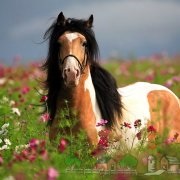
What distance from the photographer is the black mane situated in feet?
26.2

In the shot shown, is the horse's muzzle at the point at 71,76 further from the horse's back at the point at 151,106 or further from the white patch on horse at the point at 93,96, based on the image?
the horse's back at the point at 151,106

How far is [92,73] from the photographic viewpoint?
829 centimetres

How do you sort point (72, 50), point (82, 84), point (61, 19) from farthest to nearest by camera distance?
point (61, 19), point (82, 84), point (72, 50)

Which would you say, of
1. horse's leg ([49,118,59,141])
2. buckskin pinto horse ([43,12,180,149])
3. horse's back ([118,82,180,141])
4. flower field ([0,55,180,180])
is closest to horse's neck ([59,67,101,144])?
buckskin pinto horse ([43,12,180,149])

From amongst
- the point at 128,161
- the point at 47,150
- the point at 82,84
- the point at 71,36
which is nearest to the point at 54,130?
the point at 82,84

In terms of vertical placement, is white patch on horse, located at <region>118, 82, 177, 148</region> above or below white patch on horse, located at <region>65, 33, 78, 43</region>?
below

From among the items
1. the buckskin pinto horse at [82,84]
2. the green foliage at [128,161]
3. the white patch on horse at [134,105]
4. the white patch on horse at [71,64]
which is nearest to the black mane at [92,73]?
the buckskin pinto horse at [82,84]

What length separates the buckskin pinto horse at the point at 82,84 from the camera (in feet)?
25.3

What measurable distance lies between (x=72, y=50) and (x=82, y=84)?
428 millimetres

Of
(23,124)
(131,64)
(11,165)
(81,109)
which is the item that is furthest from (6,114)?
(131,64)

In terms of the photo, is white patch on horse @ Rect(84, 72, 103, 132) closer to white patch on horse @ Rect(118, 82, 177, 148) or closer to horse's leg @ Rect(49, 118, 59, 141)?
white patch on horse @ Rect(118, 82, 177, 148)

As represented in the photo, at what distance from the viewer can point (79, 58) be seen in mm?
7699

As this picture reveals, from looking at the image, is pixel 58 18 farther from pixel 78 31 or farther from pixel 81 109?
pixel 81 109

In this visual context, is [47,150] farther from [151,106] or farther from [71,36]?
[151,106]
